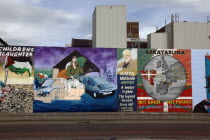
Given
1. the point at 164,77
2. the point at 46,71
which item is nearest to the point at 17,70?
the point at 46,71

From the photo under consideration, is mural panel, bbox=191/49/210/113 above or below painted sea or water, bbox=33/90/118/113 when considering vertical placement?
above

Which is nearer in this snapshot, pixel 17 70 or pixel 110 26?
pixel 17 70

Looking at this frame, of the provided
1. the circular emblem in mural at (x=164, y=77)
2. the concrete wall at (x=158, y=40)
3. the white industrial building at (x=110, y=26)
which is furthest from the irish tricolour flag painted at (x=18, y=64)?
the concrete wall at (x=158, y=40)

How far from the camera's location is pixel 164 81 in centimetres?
1700

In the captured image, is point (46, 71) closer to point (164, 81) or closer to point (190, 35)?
point (164, 81)

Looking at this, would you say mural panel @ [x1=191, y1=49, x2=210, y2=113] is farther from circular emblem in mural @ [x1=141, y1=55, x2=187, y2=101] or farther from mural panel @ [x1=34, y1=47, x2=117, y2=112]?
mural panel @ [x1=34, y1=47, x2=117, y2=112]

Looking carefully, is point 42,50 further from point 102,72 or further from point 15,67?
point 102,72

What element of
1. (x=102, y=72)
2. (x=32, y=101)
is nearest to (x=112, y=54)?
(x=102, y=72)

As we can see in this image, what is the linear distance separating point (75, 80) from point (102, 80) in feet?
5.37

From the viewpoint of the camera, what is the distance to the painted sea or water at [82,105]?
15.9m

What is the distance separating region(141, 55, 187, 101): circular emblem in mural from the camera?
1686 cm

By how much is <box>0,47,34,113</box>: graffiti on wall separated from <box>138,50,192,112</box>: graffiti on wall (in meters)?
6.72

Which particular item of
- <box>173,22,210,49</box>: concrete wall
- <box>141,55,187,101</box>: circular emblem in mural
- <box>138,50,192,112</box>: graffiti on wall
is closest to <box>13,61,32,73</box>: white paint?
<box>138,50,192,112</box>: graffiti on wall

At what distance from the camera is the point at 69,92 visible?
16141 mm
